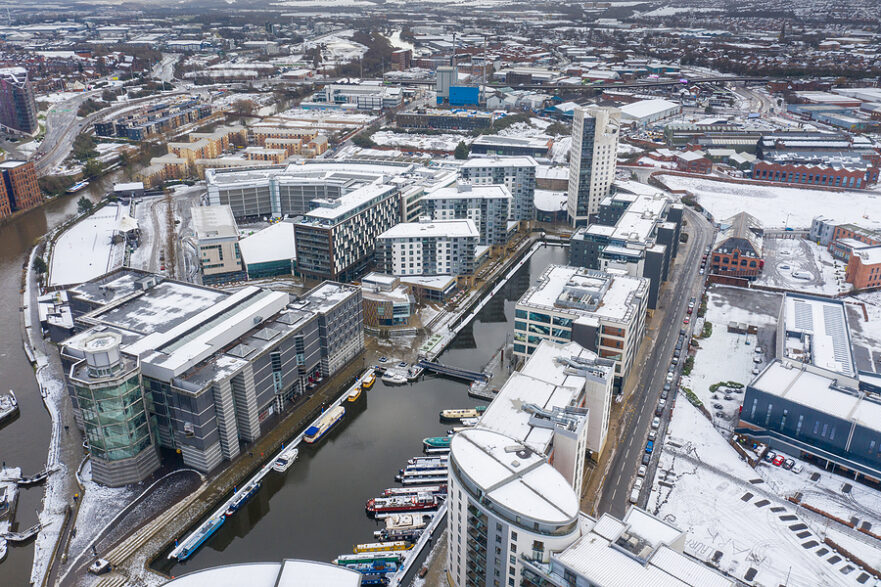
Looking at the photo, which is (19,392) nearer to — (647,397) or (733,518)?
(647,397)

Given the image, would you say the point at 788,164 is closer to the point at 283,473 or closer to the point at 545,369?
the point at 545,369

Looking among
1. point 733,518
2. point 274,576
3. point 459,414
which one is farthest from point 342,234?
point 733,518

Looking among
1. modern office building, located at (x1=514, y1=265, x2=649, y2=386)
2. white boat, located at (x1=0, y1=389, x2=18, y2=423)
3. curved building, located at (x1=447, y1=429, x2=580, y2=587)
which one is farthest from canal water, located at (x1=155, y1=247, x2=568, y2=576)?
white boat, located at (x1=0, y1=389, x2=18, y2=423)

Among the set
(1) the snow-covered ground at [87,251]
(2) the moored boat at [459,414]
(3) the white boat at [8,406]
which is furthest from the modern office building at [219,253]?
(2) the moored boat at [459,414]

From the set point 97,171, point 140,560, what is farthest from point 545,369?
point 97,171

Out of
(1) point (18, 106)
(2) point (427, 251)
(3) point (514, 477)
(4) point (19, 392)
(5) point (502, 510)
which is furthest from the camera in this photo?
(1) point (18, 106)

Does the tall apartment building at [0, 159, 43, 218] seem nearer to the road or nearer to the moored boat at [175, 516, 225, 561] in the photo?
the moored boat at [175, 516, 225, 561]

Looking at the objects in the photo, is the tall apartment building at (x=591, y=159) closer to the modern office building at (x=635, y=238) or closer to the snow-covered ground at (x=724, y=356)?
the modern office building at (x=635, y=238)
